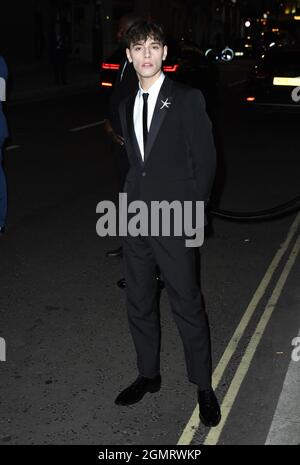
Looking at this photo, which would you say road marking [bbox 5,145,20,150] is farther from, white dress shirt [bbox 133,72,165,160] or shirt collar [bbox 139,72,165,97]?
shirt collar [bbox 139,72,165,97]

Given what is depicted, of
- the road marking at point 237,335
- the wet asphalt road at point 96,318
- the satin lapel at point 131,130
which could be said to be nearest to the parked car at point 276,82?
the wet asphalt road at point 96,318

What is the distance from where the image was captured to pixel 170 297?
3.54 meters

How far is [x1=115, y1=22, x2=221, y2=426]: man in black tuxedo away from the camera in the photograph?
3.31 metres

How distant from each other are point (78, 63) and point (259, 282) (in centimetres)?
3053

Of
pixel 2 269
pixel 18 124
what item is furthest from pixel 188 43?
pixel 2 269

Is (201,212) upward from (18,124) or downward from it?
upward

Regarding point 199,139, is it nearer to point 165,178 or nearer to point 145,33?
point 165,178

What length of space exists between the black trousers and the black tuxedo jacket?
0.27 meters

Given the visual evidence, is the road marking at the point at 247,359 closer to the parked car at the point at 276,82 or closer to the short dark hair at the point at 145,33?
the short dark hair at the point at 145,33

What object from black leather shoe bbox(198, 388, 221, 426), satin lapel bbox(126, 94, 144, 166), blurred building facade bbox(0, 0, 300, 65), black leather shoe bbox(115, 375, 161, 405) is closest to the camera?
satin lapel bbox(126, 94, 144, 166)

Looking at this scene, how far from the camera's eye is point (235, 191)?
348 inches

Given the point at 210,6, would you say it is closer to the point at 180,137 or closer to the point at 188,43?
the point at 188,43

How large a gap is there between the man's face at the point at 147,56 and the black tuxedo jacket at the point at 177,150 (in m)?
0.10

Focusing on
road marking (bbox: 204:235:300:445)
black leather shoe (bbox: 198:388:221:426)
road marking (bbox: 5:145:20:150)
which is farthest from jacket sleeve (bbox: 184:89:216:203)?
road marking (bbox: 5:145:20:150)
